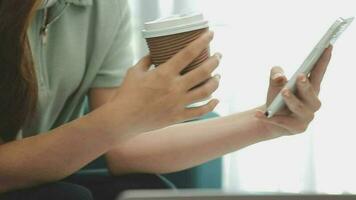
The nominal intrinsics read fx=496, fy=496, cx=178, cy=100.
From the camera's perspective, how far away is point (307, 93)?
736mm

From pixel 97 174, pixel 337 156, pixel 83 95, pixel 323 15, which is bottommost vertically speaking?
pixel 337 156

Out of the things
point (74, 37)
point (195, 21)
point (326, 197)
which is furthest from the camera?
point (74, 37)

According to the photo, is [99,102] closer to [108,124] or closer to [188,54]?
[108,124]

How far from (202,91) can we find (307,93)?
0.51 feet

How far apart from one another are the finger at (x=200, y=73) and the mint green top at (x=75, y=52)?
303 mm

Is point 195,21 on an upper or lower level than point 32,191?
upper

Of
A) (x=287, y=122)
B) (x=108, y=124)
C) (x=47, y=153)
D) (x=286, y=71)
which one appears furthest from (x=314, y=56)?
(x=286, y=71)

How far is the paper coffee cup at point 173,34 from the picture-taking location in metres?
0.67

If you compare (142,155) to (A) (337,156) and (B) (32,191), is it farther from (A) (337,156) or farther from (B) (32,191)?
(A) (337,156)

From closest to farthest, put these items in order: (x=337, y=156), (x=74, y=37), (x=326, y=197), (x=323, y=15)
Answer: (x=326, y=197)
(x=74, y=37)
(x=323, y=15)
(x=337, y=156)

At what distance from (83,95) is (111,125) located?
0.30 metres

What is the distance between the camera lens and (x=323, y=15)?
4.77 feet

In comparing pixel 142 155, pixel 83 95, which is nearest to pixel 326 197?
pixel 142 155

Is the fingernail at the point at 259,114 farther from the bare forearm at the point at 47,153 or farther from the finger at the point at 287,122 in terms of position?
the bare forearm at the point at 47,153
